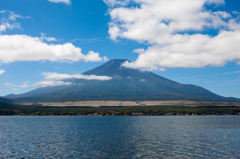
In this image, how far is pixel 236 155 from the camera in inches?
1227

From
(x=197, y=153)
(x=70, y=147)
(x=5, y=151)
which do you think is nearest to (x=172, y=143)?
(x=197, y=153)

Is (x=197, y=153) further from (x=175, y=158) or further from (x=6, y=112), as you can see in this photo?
(x=6, y=112)

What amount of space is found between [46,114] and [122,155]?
481 feet

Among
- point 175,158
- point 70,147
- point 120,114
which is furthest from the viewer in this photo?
point 120,114

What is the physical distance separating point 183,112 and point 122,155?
141m

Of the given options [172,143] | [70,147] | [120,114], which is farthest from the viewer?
[120,114]

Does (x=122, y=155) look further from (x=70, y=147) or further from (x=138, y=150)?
(x=70, y=147)

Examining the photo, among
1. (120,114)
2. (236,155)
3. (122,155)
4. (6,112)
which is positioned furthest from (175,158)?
(6,112)

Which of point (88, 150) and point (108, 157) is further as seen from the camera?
point (88, 150)

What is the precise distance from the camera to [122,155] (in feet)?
102

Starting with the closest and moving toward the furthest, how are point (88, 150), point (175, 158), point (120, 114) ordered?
point (175, 158), point (88, 150), point (120, 114)

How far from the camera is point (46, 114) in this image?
165125 mm

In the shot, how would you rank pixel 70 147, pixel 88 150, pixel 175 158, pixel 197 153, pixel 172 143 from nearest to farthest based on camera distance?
1. pixel 175 158
2. pixel 197 153
3. pixel 88 150
4. pixel 70 147
5. pixel 172 143

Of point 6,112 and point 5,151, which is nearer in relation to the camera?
point 5,151
